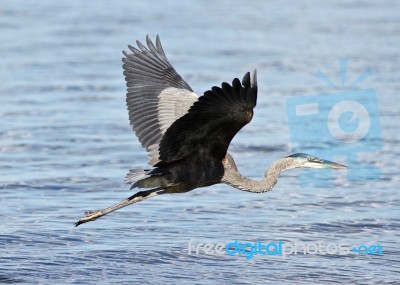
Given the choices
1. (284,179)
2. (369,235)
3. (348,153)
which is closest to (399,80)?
(348,153)

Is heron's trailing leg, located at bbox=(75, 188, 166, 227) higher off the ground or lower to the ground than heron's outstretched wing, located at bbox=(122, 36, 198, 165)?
lower

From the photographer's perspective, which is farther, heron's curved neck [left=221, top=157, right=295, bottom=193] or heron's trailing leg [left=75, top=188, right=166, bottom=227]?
heron's curved neck [left=221, top=157, right=295, bottom=193]

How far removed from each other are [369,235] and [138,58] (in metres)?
2.37

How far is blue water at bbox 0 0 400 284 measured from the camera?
25.2 ft

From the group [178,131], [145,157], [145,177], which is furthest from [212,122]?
[145,157]

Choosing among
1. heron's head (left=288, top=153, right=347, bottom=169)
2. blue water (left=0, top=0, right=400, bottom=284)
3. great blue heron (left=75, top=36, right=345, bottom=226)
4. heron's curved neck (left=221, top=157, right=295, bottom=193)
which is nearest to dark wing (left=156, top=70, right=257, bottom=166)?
great blue heron (left=75, top=36, right=345, bottom=226)

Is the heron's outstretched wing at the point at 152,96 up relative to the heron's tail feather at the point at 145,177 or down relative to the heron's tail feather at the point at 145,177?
up

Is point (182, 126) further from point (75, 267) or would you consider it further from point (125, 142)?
point (125, 142)

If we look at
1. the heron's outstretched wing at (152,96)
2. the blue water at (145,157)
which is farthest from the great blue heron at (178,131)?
the blue water at (145,157)

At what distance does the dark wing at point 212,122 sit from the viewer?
6434mm

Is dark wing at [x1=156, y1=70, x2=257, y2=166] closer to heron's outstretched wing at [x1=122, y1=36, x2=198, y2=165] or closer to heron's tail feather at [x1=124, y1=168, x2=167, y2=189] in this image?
heron's tail feather at [x1=124, y1=168, x2=167, y2=189]

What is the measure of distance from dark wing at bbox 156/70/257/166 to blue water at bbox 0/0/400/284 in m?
0.91

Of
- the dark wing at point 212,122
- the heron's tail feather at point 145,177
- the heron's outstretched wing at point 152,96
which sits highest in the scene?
the heron's outstretched wing at point 152,96

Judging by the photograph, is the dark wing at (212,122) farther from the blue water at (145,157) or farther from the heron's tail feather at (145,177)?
the blue water at (145,157)
